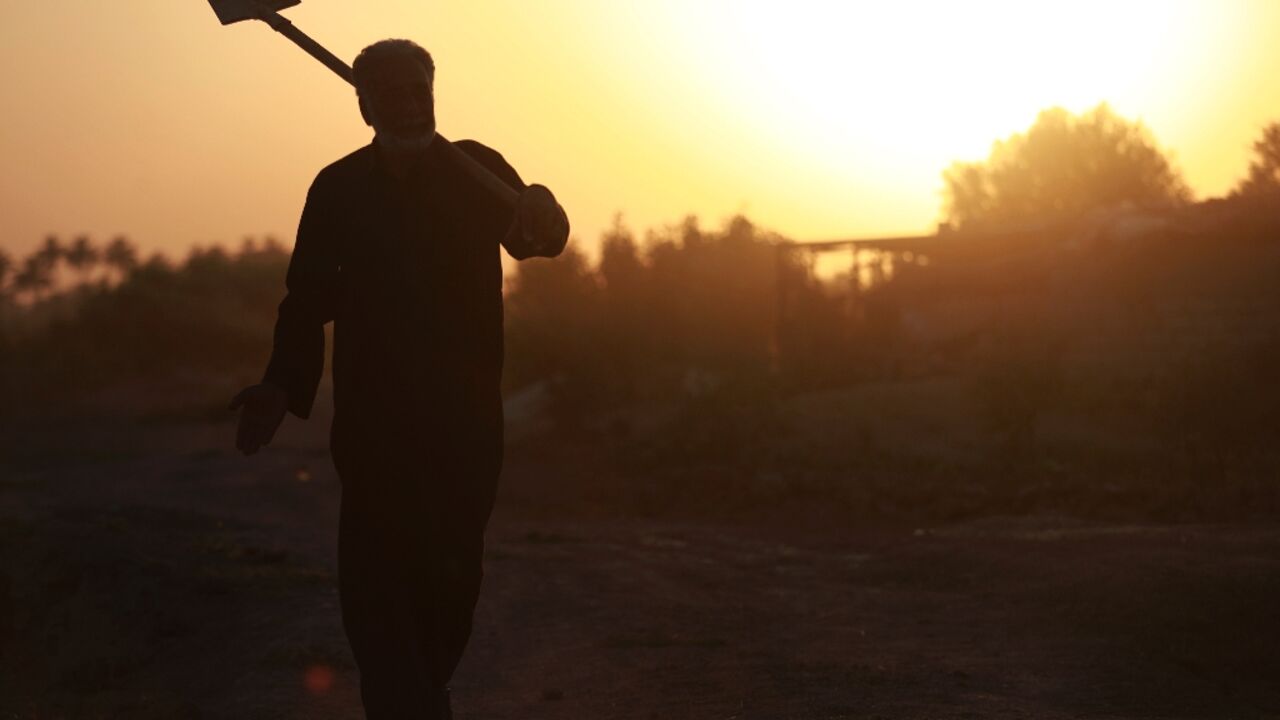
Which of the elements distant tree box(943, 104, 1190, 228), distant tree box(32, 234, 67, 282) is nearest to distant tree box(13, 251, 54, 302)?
distant tree box(32, 234, 67, 282)

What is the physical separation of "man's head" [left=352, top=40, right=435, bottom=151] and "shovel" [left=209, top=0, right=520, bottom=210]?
0.37ft

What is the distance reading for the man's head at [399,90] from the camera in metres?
4.05

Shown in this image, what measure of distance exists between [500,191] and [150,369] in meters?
46.9

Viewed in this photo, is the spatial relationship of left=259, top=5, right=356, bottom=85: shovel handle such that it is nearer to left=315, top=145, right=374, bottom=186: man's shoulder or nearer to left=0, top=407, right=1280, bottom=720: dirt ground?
left=315, top=145, right=374, bottom=186: man's shoulder

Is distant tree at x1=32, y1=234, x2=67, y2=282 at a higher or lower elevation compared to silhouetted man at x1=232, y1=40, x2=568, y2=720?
higher

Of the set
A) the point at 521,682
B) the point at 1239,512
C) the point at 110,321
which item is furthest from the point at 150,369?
the point at 521,682

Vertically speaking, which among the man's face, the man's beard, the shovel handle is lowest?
the man's beard

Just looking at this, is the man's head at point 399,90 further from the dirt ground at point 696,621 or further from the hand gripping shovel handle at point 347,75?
the dirt ground at point 696,621

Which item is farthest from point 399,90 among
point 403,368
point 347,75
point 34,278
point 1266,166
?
point 34,278

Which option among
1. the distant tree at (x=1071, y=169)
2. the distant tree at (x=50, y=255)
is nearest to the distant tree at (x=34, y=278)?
the distant tree at (x=50, y=255)

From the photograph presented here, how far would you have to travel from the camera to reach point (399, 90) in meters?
4.06

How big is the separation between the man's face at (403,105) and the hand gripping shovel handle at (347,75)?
0.35ft

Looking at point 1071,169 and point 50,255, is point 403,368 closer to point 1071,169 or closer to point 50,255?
point 1071,169

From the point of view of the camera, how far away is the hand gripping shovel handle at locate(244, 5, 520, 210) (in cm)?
420
